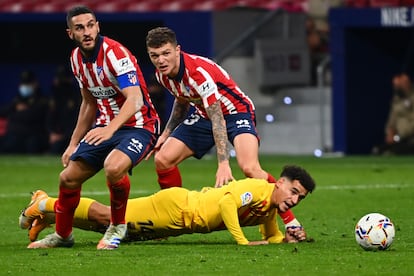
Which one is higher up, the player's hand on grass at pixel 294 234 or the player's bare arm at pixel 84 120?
the player's bare arm at pixel 84 120

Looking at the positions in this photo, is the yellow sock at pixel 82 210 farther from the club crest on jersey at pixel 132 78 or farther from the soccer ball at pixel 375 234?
the soccer ball at pixel 375 234

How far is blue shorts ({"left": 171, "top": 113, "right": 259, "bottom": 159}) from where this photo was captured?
11828 mm

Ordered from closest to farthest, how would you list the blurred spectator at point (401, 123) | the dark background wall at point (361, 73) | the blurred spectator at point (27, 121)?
the blurred spectator at point (401, 123) < the dark background wall at point (361, 73) < the blurred spectator at point (27, 121)

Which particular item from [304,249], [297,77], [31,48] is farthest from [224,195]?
[31,48]

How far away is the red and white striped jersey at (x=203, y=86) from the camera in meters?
11.1

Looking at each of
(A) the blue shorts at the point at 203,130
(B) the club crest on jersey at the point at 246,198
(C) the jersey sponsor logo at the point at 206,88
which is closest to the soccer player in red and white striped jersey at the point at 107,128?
(C) the jersey sponsor logo at the point at 206,88

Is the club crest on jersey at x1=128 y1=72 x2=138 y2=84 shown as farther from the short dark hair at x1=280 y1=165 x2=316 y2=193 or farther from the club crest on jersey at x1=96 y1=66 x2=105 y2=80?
the short dark hair at x1=280 y1=165 x2=316 y2=193

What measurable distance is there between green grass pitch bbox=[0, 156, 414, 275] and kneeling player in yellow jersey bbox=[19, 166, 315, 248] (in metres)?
0.16

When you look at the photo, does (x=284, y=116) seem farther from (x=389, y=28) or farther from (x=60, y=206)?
(x=60, y=206)

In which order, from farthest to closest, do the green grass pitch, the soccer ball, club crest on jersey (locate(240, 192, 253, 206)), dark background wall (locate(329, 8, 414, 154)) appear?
dark background wall (locate(329, 8, 414, 154)) < club crest on jersey (locate(240, 192, 253, 206)) < the soccer ball < the green grass pitch

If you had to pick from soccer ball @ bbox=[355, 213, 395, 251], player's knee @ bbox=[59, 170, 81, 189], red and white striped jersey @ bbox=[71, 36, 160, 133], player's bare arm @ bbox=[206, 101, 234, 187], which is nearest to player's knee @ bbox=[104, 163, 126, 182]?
player's knee @ bbox=[59, 170, 81, 189]

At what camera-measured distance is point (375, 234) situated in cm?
988

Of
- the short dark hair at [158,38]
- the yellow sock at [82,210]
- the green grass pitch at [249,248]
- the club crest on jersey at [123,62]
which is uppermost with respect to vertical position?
the short dark hair at [158,38]

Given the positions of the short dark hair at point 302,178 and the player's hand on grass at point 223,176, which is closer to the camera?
the player's hand on grass at point 223,176
